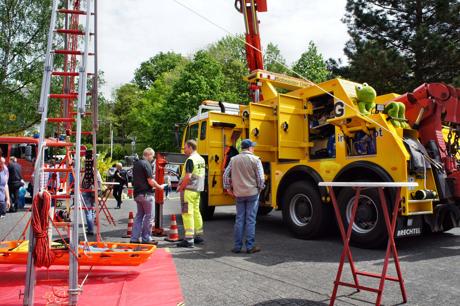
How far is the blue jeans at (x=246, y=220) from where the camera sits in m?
6.84

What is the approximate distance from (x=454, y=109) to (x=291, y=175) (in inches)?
123

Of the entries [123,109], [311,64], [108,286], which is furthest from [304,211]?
[123,109]

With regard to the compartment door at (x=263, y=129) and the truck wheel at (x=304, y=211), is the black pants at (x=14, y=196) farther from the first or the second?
the truck wheel at (x=304, y=211)

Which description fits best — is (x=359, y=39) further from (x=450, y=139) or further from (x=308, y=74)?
(x=308, y=74)

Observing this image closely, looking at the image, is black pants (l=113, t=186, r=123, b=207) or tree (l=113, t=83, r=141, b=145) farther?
tree (l=113, t=83, r=141, b=145)

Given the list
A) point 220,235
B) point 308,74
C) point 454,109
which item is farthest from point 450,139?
point 308,74

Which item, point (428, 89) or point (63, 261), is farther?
point (428, 89)

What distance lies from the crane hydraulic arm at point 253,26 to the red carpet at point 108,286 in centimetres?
719

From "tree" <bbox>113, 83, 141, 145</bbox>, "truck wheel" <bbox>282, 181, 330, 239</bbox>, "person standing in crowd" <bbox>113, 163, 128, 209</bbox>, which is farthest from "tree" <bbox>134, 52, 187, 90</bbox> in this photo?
"truck wheel" <bbox>282, 181, 330, 239</bbox>

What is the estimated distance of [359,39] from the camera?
841 inches

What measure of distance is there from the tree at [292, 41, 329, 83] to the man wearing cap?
3517cm

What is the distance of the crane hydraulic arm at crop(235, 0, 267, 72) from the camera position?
1165cm

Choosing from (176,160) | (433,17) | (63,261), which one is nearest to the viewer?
(63,261)

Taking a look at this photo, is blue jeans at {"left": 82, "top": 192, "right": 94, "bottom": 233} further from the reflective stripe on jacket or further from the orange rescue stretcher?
the orange rescue stretcher
